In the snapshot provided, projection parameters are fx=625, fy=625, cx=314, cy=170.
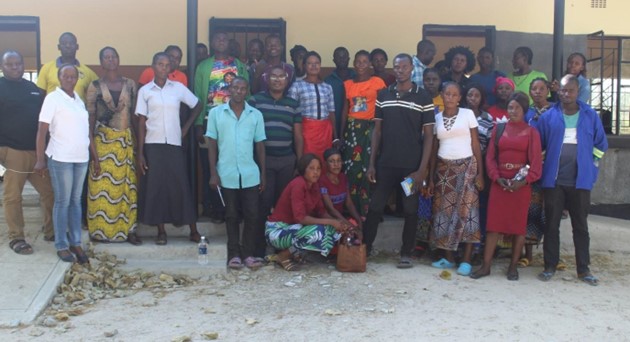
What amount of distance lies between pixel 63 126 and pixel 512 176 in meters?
3.75

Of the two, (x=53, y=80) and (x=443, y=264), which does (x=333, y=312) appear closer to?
(x=443, y=264)

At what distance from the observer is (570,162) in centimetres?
530

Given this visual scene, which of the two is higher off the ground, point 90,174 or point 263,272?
point 90,174

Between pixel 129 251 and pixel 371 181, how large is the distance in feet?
7.48

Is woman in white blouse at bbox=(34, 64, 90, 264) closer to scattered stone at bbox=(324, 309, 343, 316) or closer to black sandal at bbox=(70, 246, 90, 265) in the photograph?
black sandal at bbox=(70, 246, 90, 265)

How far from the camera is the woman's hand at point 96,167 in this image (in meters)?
5.47

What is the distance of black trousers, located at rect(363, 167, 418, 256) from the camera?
5605 millimetres

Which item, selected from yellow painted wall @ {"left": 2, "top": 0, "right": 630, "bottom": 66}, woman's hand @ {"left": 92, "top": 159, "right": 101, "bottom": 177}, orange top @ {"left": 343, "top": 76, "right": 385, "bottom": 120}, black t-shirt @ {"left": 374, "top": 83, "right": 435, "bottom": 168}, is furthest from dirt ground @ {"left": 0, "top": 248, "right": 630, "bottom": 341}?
yellow painted wall @ {"left": 2, "top": 0, "right": 630, "bottom": 66}

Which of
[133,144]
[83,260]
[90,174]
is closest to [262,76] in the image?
[133,144]

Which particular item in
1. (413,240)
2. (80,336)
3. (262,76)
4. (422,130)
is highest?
(262,76)

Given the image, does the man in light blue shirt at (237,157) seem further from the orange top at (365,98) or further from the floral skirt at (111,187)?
the orange top at (365,98)

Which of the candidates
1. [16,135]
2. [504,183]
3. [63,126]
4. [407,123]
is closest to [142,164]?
[63,126]

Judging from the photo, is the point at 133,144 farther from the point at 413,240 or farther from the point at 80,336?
the point at 413,240

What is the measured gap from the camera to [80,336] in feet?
13.3
